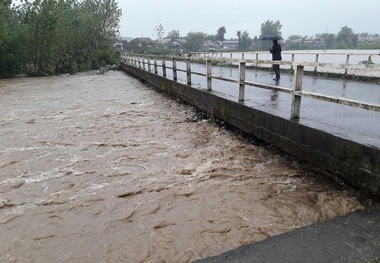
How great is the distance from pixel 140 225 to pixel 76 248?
2.60 ft

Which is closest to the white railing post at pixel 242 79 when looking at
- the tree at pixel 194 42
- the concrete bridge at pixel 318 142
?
the concrete bridge at pixel 318 142

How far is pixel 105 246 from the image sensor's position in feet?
11.9

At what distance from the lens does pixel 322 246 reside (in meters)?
2.96

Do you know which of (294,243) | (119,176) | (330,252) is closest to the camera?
(330,252)

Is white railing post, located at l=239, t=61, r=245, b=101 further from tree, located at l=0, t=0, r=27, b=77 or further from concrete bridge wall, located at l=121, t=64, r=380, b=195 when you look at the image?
tree, located at l=0, t=0, r=27, b=77

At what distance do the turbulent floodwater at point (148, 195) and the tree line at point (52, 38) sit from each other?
24213 mm

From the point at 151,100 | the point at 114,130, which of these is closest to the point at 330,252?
the point at 114,130

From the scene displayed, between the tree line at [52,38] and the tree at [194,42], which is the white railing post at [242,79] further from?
the tree at [194,42]

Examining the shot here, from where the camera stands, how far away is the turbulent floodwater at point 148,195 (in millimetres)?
3672

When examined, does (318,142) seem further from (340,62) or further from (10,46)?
(10,46)

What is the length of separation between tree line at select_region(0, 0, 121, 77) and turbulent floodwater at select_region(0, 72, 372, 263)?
24213 mm

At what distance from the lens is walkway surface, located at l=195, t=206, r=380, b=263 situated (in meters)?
2.78

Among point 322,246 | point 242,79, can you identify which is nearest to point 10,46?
point 242,79

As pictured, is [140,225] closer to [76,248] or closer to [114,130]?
[76,248]
